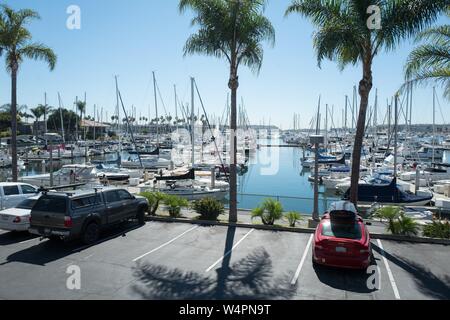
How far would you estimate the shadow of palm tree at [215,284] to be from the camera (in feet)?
27.4

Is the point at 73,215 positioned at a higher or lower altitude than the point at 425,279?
higher

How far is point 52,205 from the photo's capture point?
11.5 m

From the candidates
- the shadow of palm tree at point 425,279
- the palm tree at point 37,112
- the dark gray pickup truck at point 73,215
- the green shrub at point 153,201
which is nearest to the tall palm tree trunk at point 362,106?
the shadow of palm tree at point 425,279

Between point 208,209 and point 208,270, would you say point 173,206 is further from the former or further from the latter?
point 208,270

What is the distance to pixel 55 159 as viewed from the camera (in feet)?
217

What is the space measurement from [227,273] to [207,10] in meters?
10.8

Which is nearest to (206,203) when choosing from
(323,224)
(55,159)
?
(323,224)

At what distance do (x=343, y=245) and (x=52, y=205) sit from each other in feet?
29.0

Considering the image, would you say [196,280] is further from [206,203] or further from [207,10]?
[207,10]

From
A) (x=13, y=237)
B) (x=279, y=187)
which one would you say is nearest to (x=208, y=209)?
(x=13, y=237)

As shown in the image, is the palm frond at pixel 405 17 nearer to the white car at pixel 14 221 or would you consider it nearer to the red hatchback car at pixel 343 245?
the red hatchback car at pixel 343 245

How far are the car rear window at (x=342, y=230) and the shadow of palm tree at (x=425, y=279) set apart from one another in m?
1.76

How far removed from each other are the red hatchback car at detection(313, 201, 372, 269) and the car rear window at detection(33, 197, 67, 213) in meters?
7.76
